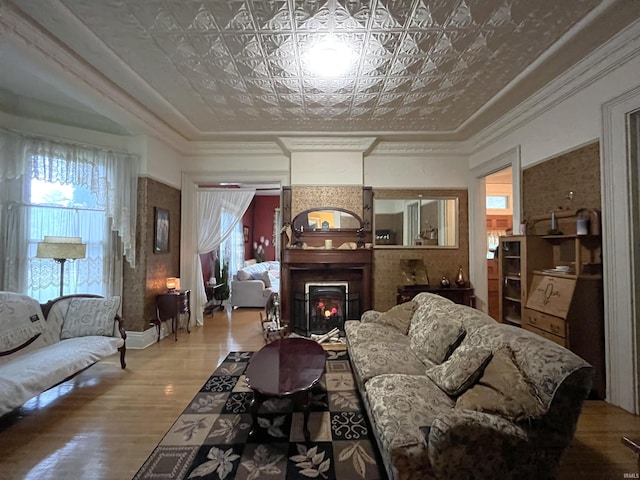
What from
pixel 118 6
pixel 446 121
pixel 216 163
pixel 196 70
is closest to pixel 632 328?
pixel 446 121

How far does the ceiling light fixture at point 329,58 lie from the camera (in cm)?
264

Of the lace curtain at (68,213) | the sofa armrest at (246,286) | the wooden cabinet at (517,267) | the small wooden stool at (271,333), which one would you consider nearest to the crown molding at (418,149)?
the wooden cabinet at (517,267)

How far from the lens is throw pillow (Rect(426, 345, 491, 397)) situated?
174 cm

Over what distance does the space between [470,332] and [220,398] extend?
2.22 meters

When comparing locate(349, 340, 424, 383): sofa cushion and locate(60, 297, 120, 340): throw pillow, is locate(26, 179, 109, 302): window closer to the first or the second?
locate(60, 297, 120, 340): throw pillow

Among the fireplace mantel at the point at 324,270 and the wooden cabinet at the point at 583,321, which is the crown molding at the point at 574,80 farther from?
the fireplace mantel at the point at 324,270

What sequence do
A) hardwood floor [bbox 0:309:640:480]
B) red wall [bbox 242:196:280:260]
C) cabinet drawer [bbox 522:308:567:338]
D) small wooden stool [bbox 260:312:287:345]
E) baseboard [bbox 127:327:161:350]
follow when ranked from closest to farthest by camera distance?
hardwood floor [bbox 0:309:640:480] → cabinet drawer [bbox 522:308:567:338] → baseboard [bbox 127:327:161:350] → small wooden stool [bbox 260:312:287:345] → red wall [bbox 242:196:280:260]

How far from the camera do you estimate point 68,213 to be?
3.71 metres

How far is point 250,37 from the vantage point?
2547 millimetres

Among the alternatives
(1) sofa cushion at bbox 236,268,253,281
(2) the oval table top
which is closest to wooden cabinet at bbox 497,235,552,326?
(2) the oval table top

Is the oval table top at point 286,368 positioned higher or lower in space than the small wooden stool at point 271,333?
higher

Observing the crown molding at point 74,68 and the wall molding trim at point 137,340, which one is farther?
the wall molding trim at point 137,340

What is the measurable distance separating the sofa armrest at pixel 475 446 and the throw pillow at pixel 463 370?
1.03 ft

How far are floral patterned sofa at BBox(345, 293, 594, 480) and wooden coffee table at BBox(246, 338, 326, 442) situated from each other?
442 millimetres
